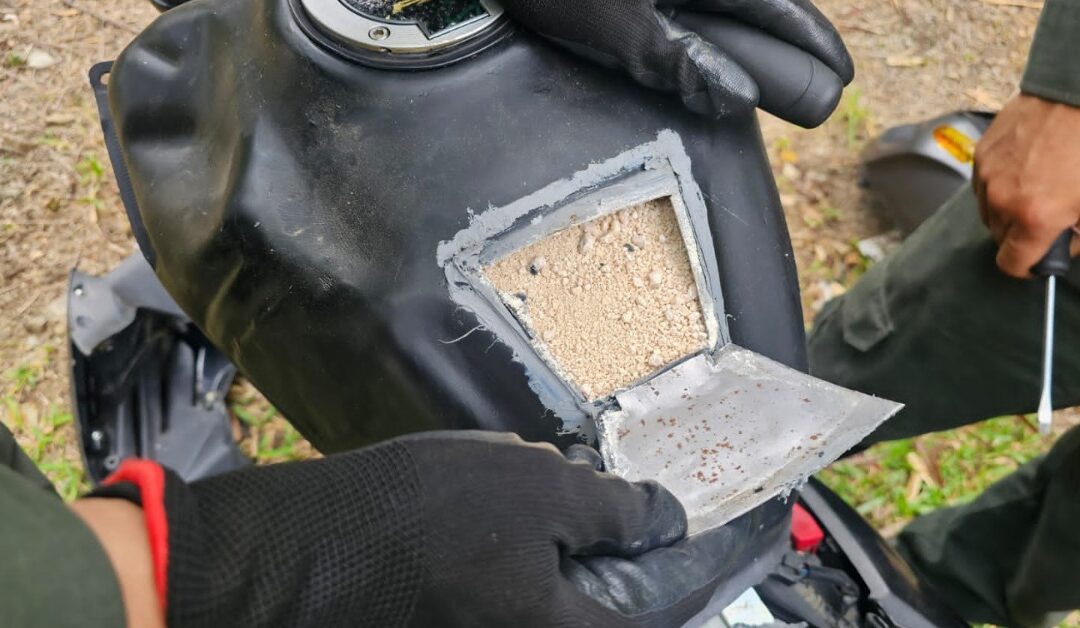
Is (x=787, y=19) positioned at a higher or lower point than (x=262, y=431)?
higher

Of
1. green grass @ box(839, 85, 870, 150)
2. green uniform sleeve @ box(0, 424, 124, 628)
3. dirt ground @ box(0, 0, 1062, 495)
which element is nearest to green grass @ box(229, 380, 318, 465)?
dirt ground @ box(0, 0, 1062, 495)

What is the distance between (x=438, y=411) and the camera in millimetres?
894

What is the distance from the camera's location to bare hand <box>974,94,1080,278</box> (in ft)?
3.36

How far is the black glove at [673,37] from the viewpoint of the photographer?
85cm

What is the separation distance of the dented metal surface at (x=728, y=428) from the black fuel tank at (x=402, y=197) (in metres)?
0.05

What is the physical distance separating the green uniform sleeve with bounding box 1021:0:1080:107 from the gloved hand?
0.75 meters

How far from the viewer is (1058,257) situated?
1080 mm

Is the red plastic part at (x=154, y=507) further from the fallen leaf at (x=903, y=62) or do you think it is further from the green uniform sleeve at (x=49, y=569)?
the fallen leaf at (x=903, y=62)

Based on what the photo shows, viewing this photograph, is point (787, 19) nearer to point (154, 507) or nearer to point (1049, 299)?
point (1049, 299)

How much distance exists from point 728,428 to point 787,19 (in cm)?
43

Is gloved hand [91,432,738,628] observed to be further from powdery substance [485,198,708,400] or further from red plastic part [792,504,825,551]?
red plastic part [792,504,825,551]

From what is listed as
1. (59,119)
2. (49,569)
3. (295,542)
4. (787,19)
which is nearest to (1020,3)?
(787,19)

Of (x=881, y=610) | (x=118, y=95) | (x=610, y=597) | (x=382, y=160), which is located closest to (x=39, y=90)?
(x=118, y=95)

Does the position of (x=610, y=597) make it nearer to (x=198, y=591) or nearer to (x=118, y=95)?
(x=198, y=591)
